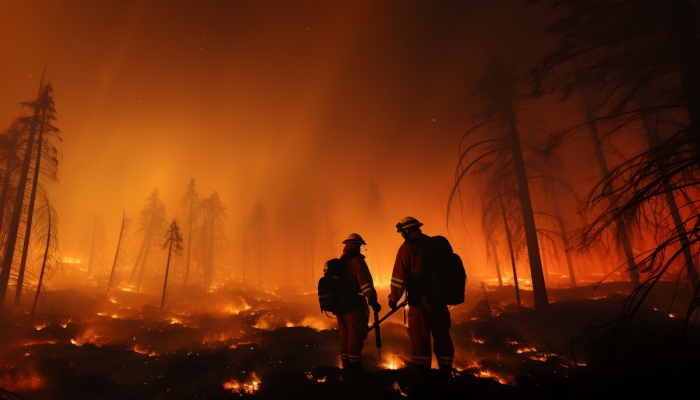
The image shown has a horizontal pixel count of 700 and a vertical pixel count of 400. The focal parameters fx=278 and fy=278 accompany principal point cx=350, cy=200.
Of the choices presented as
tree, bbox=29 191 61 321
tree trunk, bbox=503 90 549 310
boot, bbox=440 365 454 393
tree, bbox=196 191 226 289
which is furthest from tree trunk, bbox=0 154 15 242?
tree trunk, bbox=503 90 549 310

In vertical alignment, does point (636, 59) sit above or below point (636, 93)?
above

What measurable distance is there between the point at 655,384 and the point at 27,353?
19.6 metres

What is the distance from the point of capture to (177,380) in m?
8.35

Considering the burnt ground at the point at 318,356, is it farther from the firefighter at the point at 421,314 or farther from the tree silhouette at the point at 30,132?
the tree silhouette at the point at 30,132

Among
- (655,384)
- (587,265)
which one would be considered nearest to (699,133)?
(655,384)

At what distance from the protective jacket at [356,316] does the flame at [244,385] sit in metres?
2.39

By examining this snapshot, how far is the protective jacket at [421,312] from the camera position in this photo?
218 inches

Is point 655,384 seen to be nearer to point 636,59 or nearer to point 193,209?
point 636,59

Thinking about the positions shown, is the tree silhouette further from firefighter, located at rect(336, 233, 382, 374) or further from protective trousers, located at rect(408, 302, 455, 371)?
protective trousers, located at rect(408, 302, 455, 371)

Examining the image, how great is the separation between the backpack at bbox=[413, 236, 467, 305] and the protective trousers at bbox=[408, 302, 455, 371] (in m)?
0.30

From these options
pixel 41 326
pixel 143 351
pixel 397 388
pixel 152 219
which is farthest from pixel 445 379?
pixel 152 219

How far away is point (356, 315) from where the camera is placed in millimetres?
6789

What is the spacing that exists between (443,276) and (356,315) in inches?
96.2

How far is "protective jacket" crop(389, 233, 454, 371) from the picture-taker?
18.2 ft
